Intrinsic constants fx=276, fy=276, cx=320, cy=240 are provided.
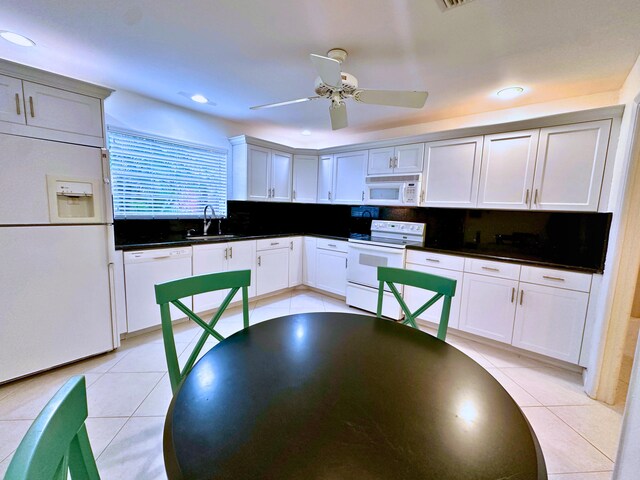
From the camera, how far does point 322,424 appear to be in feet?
2.33

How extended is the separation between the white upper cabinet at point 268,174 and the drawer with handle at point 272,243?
0.62m

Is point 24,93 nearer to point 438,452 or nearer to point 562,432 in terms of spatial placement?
point 438,452

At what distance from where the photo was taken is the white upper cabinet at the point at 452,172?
114 inches

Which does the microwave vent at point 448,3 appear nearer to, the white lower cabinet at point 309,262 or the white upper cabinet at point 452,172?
the white upper cabinet at point 452,172

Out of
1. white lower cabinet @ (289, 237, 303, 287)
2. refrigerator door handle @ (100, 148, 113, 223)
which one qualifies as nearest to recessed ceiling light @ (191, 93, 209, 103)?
refrigerator door handle @ (100, 148, 113, 223)

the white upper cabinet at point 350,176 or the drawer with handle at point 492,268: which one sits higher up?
the white upper cabinet at point 350,176

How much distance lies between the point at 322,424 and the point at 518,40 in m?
2.39

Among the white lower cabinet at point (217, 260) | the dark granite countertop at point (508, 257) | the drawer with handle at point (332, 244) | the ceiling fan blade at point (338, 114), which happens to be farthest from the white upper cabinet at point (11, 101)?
the dark granite countertop at point (508, 257)

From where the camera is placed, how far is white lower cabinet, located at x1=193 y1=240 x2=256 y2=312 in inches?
119

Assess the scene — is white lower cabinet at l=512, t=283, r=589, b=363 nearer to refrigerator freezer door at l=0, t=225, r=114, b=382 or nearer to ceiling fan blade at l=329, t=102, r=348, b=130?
ceiling fan blade at l=329, t=102, r=348, b=130

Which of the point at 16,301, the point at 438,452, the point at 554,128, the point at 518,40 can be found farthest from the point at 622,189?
the point at 16,301

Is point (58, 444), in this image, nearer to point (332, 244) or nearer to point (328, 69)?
point (328, 69)

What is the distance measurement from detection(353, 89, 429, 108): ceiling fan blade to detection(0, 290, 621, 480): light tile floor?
2.23m

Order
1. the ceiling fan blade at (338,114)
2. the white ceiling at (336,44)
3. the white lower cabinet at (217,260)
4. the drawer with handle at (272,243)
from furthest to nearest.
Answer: the drawer with handle at (272,243), the white lower cabinet at (217,260), the ceiling fan blade at (338,114), the white ceiling at (336,44)
